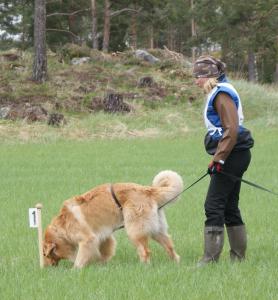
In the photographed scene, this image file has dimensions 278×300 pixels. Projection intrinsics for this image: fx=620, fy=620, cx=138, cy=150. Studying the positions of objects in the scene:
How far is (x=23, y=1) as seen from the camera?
3897 cm

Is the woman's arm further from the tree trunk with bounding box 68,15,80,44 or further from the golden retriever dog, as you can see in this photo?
the tree trunk with bounding box 68,15,80,44

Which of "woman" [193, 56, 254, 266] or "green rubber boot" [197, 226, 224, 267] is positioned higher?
"woman" [193, 56, 254, 266]

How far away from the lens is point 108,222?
24.3 ft

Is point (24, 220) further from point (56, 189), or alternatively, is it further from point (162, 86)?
point (162, 86)

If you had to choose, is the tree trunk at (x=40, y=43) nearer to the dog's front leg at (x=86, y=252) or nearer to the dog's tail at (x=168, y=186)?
the dog's tail at (x=168, y=186)

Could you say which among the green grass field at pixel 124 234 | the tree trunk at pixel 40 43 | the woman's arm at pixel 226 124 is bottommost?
the green grass field at pixel 124 234

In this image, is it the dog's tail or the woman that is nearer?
the woman

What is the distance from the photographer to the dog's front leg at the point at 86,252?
7.23 meters

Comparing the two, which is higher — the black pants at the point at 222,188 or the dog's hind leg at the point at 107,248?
the black pants at the point at 222,188

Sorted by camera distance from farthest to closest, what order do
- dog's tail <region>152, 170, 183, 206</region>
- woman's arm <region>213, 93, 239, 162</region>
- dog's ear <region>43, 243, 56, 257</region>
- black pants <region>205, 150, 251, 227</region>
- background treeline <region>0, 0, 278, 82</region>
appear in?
background treeline <region>0, 0, 278, 82</region>
dog's ear <region>43, 243, 56, 257</region>
dog's tail <region>152, 170, 183, 206</region>
black pants <region>205, 150, 251, 227</region>
woman's arm <region>213, 93, 239, 162</region>

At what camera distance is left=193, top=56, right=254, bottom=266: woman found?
21.9ft

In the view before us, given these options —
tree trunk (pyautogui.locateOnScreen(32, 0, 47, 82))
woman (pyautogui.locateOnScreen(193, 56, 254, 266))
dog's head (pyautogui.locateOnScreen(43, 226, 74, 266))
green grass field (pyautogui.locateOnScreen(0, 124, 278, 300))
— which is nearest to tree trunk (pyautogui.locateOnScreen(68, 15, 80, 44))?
tree trunk (pyautogui.locateOnScreen(32, 0, 47, 82))

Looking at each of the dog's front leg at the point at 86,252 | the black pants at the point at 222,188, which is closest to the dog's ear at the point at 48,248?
the dog's front leg at the point at 86,252

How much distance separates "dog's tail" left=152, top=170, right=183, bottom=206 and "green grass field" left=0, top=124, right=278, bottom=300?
2.52 feet
